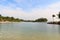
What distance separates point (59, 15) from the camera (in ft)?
309

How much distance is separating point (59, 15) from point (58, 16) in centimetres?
151

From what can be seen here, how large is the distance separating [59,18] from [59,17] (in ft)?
5.59

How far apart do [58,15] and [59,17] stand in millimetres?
1716

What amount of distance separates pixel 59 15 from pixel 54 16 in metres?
5.41

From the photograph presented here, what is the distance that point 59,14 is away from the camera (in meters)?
94.1

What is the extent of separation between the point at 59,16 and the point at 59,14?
1.49 meters

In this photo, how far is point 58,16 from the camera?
95312 millimetres

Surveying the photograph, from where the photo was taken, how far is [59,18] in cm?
9612

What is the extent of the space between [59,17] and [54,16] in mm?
5052

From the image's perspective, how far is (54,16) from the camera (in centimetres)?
9862

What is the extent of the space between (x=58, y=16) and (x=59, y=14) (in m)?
1.94

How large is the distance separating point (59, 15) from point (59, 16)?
76 cm
